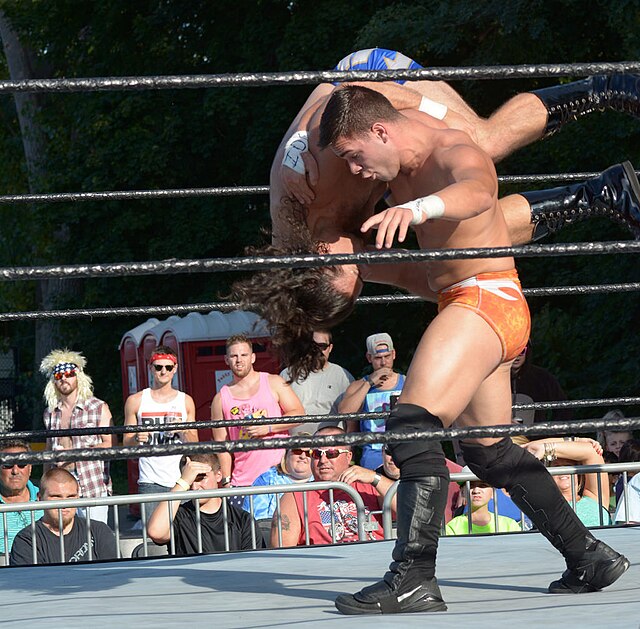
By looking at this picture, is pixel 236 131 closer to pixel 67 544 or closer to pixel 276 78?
pixel 67 544

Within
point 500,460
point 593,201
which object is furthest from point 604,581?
point 593,201

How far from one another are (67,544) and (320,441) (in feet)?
7.81

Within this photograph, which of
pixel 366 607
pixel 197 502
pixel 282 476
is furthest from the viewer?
pixel 282 476

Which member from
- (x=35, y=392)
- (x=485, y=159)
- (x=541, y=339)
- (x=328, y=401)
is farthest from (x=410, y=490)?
(x=35, y=392)

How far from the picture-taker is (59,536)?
4.44 metres

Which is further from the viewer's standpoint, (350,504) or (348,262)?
(350,504)

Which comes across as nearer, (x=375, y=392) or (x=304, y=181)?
(x=304, y=181)

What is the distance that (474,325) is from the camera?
2.82 meters

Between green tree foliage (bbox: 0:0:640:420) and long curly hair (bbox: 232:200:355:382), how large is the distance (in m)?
6.64

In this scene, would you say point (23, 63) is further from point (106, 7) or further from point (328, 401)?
point (328, 401)

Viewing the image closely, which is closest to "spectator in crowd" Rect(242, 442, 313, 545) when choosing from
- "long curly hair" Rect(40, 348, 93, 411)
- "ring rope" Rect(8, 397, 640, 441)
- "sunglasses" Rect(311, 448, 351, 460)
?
"sunglasses" Rect(311, 448, 351, 460)

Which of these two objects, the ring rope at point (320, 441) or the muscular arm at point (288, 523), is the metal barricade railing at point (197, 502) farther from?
the ring rope at point (320, 441)

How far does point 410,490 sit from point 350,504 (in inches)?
70.2

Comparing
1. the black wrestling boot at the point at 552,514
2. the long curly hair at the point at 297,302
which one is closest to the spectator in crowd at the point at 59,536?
the long curly hair at the point at 297,302
